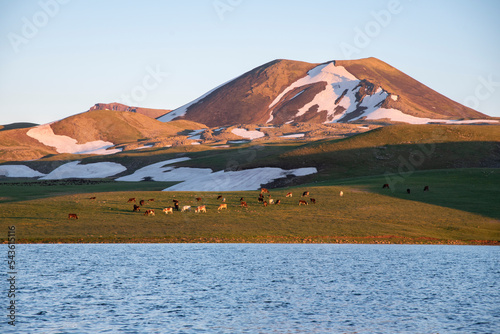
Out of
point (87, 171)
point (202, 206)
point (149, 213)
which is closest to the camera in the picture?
point (149, 213)

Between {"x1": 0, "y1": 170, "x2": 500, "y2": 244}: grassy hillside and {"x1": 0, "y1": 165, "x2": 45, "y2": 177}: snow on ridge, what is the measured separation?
10620 cm

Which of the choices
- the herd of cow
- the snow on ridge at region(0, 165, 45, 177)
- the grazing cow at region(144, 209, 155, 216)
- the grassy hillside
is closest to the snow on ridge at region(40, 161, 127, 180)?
the snow on ridge at region(0, 165, 45, 177)

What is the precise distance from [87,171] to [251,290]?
132m

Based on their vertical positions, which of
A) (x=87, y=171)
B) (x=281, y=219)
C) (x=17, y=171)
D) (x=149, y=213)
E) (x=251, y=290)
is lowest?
(x=281, y=219)

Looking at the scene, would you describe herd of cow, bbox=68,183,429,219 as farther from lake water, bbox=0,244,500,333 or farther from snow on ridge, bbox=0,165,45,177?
snow on ridge, bbox=0,165,45,177

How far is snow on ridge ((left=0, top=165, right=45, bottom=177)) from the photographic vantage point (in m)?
169

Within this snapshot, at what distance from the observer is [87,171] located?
505 ft

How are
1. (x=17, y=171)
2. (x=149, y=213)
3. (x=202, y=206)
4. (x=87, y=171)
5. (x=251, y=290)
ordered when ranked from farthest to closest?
(x=17, y=171)
(x=87, y=171)
(x=202, y=206)
(x=149, y=213)
(x=251, y=290)

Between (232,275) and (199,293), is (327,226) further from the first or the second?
(199,293)

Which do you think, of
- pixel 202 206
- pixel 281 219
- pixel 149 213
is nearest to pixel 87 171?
pixel 149 213

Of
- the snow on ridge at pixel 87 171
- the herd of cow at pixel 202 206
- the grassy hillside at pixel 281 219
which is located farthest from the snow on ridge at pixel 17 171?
the herd of cow at pixel 202 206

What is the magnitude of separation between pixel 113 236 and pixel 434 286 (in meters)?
30.7

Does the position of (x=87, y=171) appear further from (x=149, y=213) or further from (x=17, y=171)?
(x=149, y=213)

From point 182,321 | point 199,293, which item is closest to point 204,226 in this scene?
point 199,293
